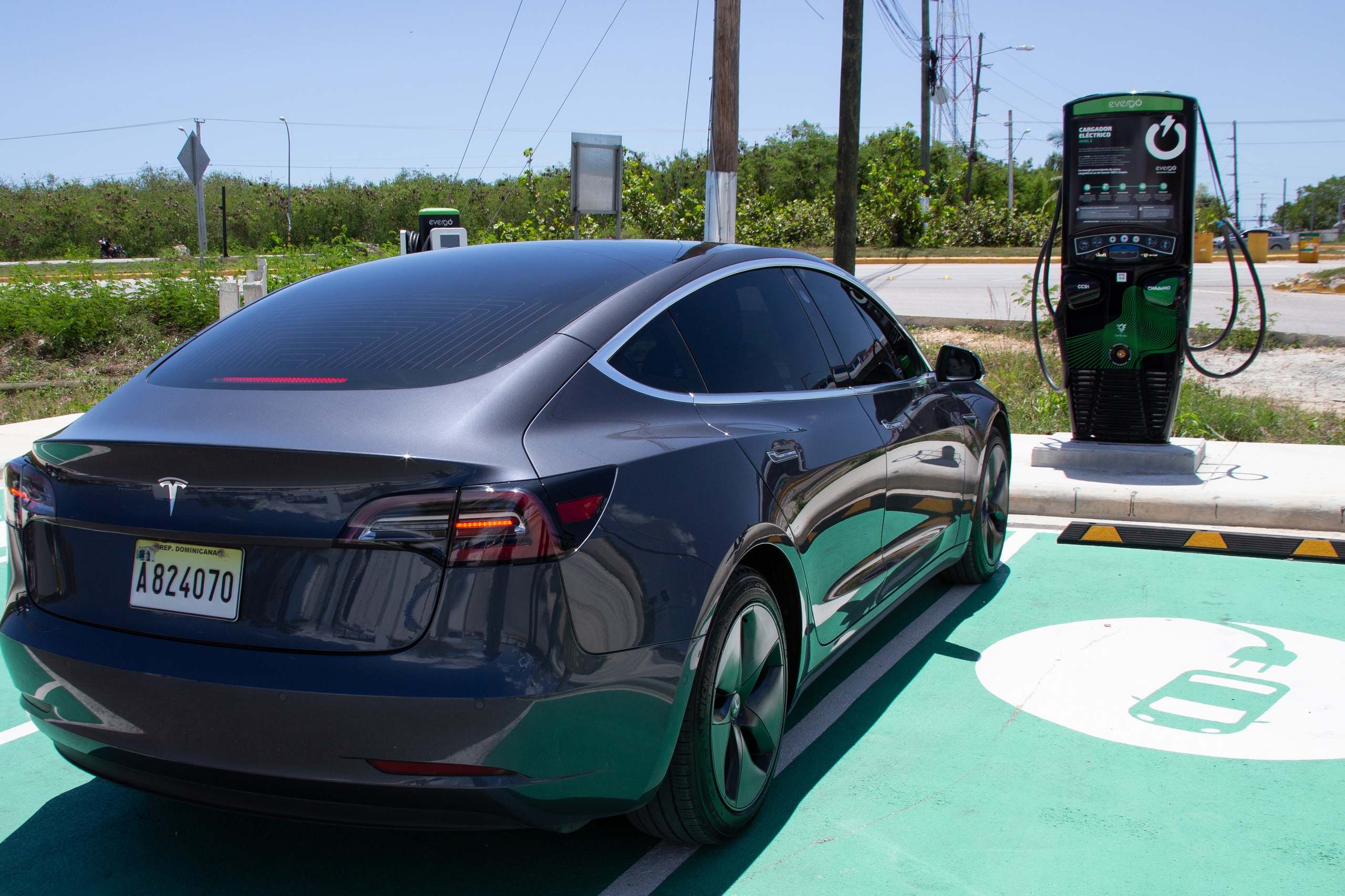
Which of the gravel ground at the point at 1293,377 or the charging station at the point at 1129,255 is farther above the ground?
the charging station at the point at 1129,255

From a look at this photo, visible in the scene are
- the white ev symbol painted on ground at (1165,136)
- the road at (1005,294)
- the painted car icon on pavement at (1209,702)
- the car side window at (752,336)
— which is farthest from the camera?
the road at (1005,294)

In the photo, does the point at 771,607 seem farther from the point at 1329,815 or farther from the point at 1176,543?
the point at 1176,543

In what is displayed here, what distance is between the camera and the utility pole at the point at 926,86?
36281 mm

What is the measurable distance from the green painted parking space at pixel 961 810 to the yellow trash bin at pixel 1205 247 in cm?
2729

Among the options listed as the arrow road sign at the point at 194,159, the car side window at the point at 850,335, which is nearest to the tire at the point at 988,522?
the car side window at the point at 850,335

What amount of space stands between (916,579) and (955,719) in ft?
2.49

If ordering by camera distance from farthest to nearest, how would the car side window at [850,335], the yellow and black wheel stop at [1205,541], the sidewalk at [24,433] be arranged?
the sidewalk at [24,433] < the yellow and black wheel stop at [1205,541] < the car side window at [850,335]

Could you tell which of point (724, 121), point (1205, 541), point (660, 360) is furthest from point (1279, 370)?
point (660, 360)

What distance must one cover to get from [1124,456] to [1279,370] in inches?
246

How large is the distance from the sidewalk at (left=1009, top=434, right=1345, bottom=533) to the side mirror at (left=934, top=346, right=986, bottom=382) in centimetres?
160

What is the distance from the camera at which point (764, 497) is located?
9.89 feet

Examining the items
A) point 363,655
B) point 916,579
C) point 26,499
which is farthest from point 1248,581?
point 26,499

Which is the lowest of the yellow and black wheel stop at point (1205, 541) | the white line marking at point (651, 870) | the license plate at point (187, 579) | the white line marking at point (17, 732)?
→ the white line marking at point (651, 870)

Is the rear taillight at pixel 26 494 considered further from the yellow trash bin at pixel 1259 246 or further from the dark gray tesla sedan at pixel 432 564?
the yellow trash bin at pixel 1259 246
